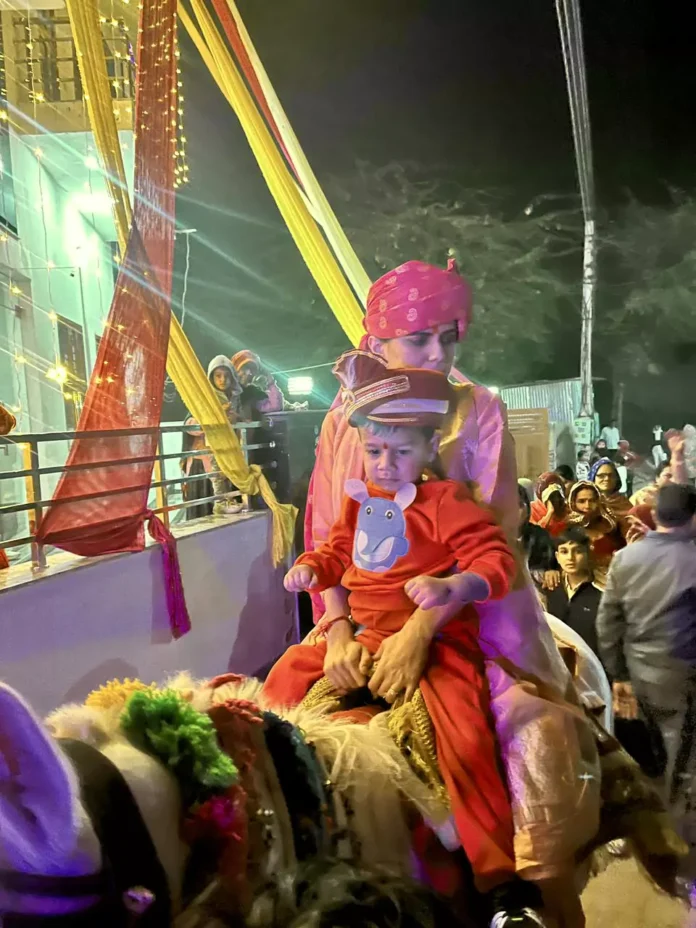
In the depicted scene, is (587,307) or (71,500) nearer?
(71,500)

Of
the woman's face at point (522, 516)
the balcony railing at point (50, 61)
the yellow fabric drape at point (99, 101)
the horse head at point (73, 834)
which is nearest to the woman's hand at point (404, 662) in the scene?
the woman's face at point (522, 516)

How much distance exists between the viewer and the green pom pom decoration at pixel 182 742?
572 millimetres

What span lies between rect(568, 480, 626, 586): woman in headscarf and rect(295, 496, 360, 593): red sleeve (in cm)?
46

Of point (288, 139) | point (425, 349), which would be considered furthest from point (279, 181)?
point (425, 349)

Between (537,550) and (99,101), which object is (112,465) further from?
(537,550)

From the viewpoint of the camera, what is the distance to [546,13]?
103 centimetres

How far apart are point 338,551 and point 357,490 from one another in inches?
3.2

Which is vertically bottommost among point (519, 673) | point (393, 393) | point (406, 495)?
point (519, 673)

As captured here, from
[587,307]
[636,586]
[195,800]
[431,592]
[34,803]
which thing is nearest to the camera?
[34,803]

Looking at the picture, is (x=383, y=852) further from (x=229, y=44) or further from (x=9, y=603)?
(x=229, y=44)

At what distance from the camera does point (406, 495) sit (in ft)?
2.75

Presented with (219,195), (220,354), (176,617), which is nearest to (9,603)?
(176,617)

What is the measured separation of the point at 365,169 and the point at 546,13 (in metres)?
0.35

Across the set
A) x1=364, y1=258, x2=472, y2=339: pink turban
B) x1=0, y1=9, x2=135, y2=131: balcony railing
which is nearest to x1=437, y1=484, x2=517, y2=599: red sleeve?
x1=364, y1=258, x2=472, y2=339: pink turban
